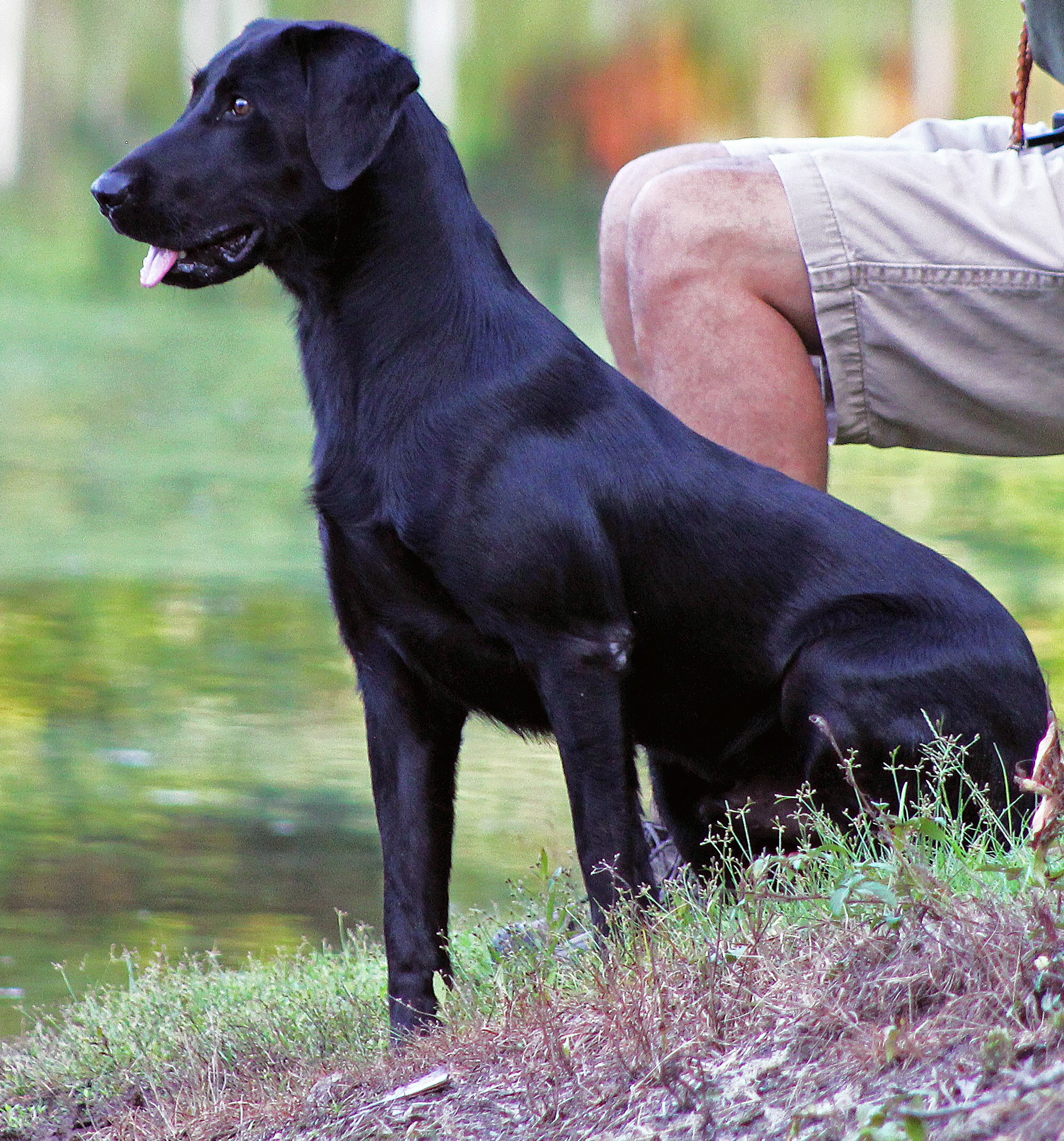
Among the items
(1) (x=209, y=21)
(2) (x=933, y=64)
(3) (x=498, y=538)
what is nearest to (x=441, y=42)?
(1) (x=209, y=21)

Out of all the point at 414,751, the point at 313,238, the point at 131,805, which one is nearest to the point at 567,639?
the point at 414,751

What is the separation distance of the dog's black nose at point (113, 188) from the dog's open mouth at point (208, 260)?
0.09 m

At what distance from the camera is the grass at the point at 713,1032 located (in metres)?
1.85

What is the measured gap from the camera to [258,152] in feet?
8.68

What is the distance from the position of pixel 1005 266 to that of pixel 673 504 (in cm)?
78

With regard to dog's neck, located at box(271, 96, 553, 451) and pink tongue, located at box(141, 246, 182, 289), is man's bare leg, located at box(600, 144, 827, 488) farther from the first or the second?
pink tongue, located at box(141, 246, 182, 289)

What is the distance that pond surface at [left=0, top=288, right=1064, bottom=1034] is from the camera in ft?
12.3

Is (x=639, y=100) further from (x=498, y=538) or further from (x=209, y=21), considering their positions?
(x=498, y=538)

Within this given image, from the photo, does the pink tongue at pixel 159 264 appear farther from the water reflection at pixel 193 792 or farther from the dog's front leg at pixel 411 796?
the water reflection at pixel 193 792

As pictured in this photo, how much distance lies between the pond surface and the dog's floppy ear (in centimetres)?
166

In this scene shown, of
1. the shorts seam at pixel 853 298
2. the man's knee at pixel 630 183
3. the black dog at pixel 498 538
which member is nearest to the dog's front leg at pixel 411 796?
the black dog at pixel 498 538

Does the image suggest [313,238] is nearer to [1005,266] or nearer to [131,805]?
[1005,266]

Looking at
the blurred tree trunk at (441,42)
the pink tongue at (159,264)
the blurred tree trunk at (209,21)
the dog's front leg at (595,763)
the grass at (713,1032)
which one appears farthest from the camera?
the blurred tree trunk at (209,21)

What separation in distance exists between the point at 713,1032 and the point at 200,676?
12.1 feet
